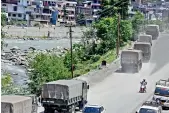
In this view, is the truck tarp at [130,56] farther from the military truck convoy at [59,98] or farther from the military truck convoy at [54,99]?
the military truck convoy at [59,98]

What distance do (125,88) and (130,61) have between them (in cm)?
735

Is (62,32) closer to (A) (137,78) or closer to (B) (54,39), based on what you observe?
(B) (54,39)

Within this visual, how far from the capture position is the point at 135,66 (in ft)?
165

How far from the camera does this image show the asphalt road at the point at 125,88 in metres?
36.1

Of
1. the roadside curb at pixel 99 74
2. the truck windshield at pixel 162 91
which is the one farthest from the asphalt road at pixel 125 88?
the truck windshield at pixel 162 91

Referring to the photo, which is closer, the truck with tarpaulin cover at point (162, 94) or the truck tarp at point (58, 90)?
the truck tarp at point (58, 90)

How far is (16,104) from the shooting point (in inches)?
999

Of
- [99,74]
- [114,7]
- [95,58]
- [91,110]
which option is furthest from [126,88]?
[114,7]

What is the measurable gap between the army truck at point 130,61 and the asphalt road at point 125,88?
0.81m

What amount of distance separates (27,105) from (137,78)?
22622 millimetres

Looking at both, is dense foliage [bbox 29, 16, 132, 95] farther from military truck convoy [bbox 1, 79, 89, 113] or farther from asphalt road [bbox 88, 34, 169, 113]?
military truck convoy [bbox 1, 79, 89, 113]

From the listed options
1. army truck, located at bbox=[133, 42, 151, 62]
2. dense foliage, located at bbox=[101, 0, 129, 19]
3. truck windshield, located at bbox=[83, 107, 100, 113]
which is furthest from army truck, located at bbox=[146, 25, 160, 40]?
truck windshield, located at bbox=[83, 107, 100, 113]

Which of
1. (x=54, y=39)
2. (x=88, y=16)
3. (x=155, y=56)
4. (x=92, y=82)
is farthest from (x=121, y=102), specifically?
(x=88, y=16)

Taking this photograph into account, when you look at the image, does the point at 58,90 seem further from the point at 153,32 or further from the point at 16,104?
the point at 153,32
